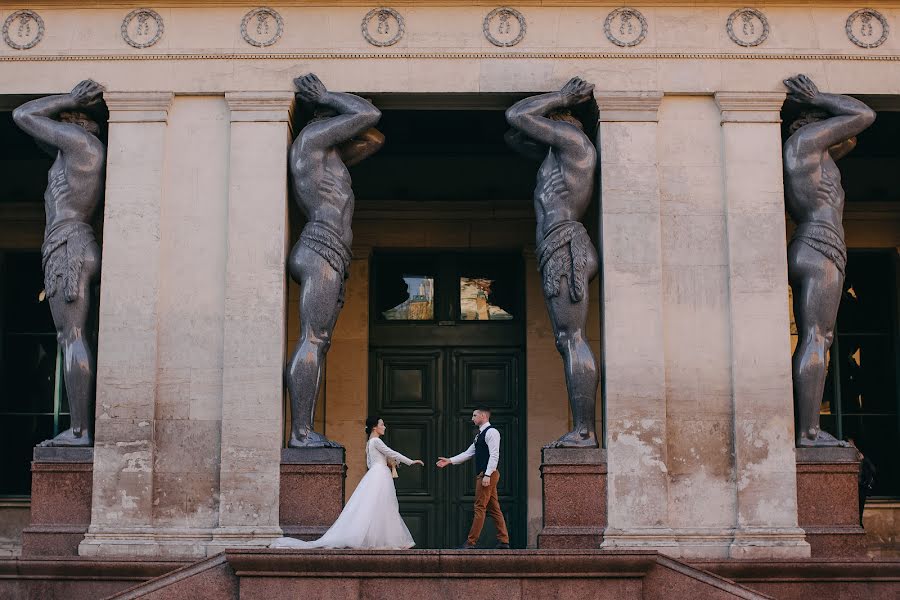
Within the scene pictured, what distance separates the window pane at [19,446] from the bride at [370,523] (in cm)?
791

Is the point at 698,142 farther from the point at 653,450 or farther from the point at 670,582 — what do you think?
the point at 670,582

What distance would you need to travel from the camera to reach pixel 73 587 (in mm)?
16828

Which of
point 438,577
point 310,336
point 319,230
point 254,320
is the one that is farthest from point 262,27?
point 438,577

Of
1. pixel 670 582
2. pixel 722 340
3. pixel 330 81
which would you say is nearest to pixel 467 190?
pixel 330 81

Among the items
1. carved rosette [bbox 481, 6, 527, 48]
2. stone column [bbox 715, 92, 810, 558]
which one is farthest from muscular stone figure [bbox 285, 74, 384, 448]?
stone column [bbox 715, 92, 810, 558]

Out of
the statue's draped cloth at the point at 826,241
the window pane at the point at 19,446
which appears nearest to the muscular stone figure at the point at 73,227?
the window pane at the point at 19,446

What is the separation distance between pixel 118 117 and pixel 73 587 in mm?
6220

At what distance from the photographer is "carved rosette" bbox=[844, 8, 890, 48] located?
1850 cm

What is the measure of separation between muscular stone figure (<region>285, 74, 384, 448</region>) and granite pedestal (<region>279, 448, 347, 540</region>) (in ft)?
0.68

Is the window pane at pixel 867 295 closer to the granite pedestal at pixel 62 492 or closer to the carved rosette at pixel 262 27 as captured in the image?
the carved rosette at pixel 262 27

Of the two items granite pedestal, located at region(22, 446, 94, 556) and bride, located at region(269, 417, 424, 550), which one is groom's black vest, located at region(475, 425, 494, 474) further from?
granite pedestal, located at region(22, 446, 94, 556)

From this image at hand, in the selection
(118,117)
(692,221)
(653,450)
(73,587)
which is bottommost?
(73,587)

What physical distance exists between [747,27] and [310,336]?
7269mm

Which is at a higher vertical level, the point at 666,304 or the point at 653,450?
the point at 666,304
